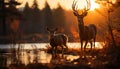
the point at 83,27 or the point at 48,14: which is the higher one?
the point at 83,27

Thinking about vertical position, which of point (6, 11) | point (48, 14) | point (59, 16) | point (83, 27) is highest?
point (83, 27)

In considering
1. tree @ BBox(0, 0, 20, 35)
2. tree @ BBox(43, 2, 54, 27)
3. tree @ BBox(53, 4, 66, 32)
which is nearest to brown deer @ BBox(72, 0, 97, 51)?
tree @ BBox(0, 0, 20, 35)

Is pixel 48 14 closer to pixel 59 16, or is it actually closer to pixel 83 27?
pixel 59 16

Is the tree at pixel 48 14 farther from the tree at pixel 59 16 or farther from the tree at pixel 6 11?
the tree at pixel 6 11

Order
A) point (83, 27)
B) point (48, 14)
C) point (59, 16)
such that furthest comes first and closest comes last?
point (59, 16), point (48, 14), point (83, 27)

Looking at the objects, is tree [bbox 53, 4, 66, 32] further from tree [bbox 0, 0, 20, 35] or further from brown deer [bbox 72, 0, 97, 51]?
brown deer [bbox 72, 0, 97, 51]

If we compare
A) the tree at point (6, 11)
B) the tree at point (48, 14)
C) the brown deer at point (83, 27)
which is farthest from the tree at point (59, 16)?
the brown deer at point (83, 27)

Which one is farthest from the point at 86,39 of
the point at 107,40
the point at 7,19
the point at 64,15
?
the point at 64,15

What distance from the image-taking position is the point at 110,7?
24531 mm

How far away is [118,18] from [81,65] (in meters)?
7.30

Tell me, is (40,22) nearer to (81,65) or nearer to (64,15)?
(64,15)

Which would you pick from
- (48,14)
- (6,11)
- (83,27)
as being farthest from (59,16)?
(83,27)

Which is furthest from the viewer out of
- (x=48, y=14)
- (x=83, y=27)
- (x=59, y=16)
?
(x=59, y=16)

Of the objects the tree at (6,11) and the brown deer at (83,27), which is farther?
the tree at (6,11)
